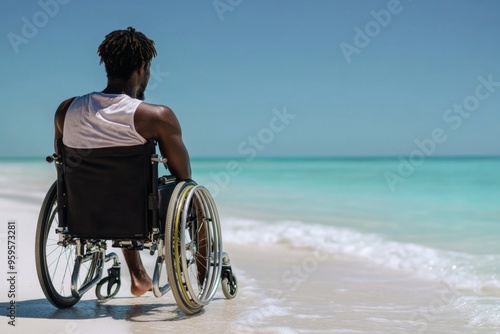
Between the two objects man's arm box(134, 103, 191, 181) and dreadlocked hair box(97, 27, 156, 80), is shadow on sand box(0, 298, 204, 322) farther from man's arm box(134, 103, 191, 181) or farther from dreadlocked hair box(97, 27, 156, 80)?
dreadlocked hair box(97, 27, 156, 80)

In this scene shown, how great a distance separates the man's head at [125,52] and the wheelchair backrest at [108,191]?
1.10ft

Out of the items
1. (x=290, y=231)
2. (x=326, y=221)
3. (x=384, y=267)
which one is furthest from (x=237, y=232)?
(x=384, y=267)

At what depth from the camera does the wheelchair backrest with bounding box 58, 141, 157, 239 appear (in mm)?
2416

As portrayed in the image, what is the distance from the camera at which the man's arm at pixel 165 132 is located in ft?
7.96

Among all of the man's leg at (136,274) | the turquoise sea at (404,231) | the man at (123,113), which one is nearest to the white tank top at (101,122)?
the man at (123,113)

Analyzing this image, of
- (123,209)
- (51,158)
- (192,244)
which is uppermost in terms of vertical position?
(51,158)

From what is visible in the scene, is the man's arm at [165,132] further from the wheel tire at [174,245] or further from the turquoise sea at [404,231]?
the turquoise sea at [404,231]

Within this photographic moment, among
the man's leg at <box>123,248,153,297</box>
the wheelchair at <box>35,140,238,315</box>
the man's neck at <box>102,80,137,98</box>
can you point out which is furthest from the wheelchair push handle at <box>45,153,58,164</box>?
the man's leg at <box>123,248,153,297</box>

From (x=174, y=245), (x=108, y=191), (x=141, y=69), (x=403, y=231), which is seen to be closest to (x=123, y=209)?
(x=108, y=191)

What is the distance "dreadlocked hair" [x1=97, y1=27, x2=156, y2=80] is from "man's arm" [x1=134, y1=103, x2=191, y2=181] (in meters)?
0.21

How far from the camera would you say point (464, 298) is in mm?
3324

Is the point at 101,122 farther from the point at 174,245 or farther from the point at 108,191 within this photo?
the point at 174,245

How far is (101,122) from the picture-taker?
244 centimetres

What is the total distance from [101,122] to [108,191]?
0.81 ft
